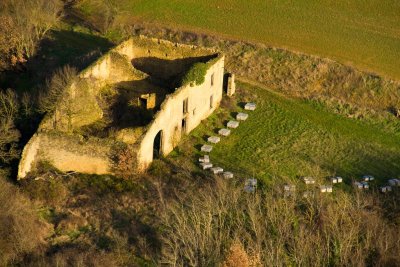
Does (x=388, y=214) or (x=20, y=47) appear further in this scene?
(x=20, y=47)

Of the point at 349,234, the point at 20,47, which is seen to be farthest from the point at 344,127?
the point at 20,47

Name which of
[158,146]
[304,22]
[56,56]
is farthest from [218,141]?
[304,22]

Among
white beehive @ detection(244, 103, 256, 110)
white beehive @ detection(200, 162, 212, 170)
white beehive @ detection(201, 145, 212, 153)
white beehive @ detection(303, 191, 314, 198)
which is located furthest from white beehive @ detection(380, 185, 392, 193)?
white beehive @ detection(244, 103, 256, 110)

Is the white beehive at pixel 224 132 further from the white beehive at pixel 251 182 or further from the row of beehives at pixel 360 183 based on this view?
the row of beehives at pixel 360 183

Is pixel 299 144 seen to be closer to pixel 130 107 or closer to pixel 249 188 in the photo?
pixel 249 188

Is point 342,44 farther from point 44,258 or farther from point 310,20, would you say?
point 44,258

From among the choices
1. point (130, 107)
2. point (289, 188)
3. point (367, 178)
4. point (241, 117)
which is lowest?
point (367, 178)
